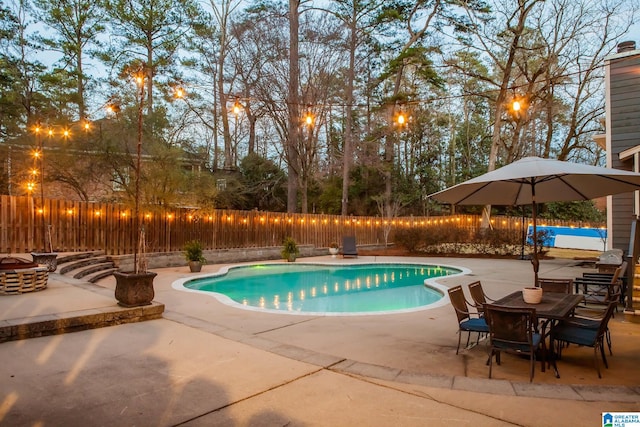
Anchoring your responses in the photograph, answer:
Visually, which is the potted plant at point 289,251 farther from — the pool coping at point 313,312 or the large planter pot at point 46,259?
the large planter pot at point 46,259

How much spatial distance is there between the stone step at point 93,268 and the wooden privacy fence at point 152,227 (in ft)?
3.37

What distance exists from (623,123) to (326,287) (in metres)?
8.93

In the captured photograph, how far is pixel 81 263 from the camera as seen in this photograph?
9781 millimetres

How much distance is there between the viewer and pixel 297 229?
55.7ft

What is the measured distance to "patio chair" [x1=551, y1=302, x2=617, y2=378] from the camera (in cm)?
346

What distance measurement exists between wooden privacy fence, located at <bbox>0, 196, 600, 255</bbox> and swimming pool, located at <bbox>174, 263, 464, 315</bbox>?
7.25 ft

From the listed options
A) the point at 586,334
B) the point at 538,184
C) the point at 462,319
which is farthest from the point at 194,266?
the point at 586,334

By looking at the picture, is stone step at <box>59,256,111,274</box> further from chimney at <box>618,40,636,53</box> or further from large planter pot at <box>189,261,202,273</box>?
chimney at <box>618,40,636,53</box>

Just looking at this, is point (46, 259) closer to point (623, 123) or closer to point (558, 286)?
point (558, 286)

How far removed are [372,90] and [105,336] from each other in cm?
2426

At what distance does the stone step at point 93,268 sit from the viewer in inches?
341

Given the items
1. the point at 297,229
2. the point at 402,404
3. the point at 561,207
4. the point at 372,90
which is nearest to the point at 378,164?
the point at 372,90

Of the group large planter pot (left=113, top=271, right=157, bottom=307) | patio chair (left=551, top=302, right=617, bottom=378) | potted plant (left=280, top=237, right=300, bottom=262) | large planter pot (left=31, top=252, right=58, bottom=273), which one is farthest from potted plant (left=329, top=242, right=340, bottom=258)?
patio chair (left=551, top=302, right=617, bottom=378)

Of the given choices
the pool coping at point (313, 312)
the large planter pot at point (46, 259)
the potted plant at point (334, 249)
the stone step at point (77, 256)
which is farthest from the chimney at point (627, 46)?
the stone step at point (77, 256)
